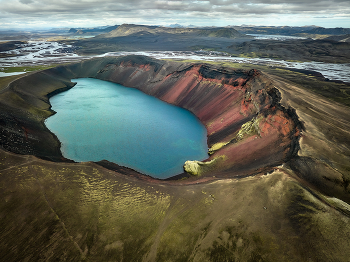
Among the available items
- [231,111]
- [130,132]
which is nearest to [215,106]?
[231,111]

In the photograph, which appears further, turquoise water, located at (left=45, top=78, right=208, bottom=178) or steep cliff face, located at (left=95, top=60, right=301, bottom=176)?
turquoise water, located at (left=45, top=78, right=208, bottom=178)

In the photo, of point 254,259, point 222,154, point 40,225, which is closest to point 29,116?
point 40,225

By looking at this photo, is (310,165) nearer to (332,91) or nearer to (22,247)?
(22,247)

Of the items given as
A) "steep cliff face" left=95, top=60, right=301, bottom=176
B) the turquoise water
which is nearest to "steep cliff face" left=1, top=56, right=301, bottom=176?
"steep cliff face" left=95, top=60, right=301, bottom=176

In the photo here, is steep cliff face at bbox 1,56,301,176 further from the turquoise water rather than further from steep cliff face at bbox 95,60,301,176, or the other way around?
the turquoise water

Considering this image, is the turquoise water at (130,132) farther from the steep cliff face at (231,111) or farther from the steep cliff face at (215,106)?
the steep cliff face at (231,111)
